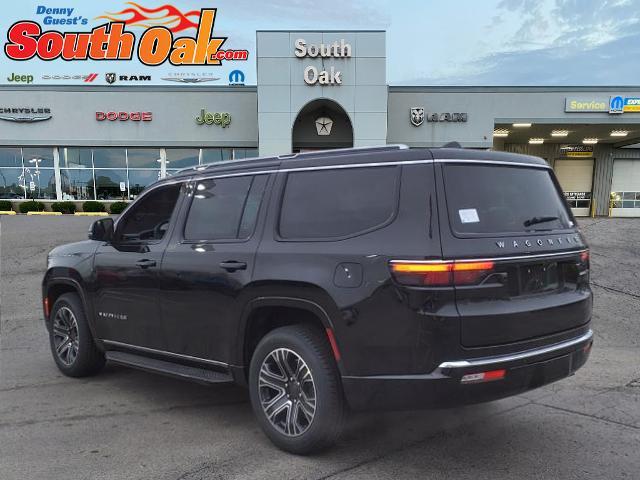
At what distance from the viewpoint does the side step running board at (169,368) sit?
3.92m

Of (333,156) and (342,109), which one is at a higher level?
(342,109)

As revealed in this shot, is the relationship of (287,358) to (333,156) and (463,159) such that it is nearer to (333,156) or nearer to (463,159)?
(333,156)

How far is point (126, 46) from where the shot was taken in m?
29.7

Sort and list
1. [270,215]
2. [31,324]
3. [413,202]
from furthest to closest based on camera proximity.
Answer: [31,324] → [270,215] → [413,202]

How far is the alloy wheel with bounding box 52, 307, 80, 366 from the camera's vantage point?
207 inches

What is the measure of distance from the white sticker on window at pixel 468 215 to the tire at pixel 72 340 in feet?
12.7

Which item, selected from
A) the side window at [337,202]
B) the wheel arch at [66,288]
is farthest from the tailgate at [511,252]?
the wheel arch at [66,288]

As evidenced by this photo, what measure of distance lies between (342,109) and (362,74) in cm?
177

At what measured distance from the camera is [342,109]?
2384 cm

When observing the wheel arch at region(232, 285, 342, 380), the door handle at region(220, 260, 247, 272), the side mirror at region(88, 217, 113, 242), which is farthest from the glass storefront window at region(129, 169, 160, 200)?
the wheel arch at region(232, 285, 342, 380)

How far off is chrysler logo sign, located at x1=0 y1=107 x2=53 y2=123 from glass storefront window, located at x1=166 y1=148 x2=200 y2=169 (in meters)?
6.28

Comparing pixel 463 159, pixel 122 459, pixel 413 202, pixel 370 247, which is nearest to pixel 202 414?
pixel 122 459

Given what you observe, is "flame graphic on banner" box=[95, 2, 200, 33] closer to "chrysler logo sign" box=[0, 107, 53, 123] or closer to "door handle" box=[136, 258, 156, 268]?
"chrysler logo sign" box=[0, 107, 53, 123]

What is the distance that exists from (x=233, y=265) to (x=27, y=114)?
90.6 ft
